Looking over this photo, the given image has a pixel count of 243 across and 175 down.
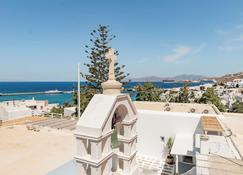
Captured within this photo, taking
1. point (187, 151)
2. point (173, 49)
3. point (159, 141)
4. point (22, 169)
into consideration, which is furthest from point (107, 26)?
point (22, 169)

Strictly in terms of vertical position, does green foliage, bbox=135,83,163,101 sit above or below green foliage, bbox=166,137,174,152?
above

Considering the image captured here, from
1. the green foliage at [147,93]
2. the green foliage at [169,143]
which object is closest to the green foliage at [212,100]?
the green foliage at [147,93]

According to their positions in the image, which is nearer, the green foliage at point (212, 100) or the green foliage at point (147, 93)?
the green foliage at point (212, 100)

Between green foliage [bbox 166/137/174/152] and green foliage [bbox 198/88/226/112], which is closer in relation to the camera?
green foliage [bbox 166/137/174/152]

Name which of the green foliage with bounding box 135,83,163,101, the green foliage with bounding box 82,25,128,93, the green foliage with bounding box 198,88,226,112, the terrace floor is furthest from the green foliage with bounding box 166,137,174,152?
the green foliage with bounding box 135,83,163,101

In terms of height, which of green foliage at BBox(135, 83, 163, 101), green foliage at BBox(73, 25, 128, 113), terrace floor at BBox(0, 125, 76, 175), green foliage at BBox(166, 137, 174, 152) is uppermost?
green foliage at BBox(73, 25, 128, 113)

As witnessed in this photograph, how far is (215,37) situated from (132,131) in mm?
17827

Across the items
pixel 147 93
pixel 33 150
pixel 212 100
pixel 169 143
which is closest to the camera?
pixel 33 150

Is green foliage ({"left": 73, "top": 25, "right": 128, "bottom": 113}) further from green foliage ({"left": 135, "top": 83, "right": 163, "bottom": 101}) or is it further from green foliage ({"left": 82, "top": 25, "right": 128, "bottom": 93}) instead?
green foliage ({"left": 135, "top": 83, "right": 163, "bottom": 101})

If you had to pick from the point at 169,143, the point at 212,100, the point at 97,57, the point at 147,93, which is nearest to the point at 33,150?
the point at 169,143

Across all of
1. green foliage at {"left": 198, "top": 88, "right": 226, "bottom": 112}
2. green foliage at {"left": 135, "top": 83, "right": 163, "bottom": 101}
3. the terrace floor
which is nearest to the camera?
the terrace floor

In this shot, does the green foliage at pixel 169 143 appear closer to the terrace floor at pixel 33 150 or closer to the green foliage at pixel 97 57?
the terrace floor at pixel 33 150

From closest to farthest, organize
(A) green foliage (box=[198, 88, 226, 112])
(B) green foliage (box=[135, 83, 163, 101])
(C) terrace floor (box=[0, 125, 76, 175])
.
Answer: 1. (C) terrace floor (box=[0, 125, 76, 175])
2. (A) green foliage (box=[198, 88, 226, 112])
3. (B) green foliage (box=[135, 83, 163, 101])

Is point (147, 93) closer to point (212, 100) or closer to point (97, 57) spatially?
point (212, 100)
